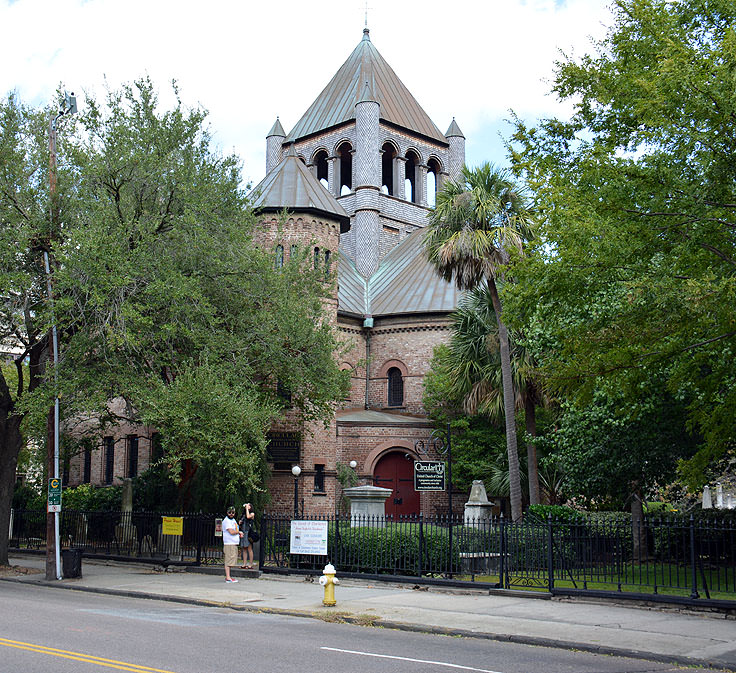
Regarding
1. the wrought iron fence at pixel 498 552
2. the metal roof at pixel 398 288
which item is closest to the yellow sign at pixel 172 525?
the wrought iron fence at pixel 498 552

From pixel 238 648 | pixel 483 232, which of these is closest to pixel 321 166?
pixel 483 232

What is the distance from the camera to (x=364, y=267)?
46.4m

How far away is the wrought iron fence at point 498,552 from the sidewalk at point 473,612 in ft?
2.16

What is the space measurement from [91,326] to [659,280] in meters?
13.3

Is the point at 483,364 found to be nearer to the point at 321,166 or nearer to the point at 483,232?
the point at 483,232

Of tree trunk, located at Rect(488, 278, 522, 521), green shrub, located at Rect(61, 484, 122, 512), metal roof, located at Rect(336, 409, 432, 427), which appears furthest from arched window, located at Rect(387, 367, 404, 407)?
tree trunk, located at Rect(488, 278, 522, 521)

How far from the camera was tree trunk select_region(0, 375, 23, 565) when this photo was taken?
69.1ft

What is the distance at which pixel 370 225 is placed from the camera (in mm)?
47469

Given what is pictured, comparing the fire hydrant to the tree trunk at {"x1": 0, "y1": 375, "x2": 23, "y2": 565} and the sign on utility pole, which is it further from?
the tree trunk at {"x1": 0, "y1": 375, "x2": 23, "y2": 565}

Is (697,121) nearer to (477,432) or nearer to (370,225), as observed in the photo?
(477,432)

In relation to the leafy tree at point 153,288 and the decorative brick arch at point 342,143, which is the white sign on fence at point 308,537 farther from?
the decorative brick arch at point 342,143

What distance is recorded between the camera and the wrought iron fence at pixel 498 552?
48.5 ft

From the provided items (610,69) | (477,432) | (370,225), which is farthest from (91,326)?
(370,225)

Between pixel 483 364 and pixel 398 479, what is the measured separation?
9.63 m
